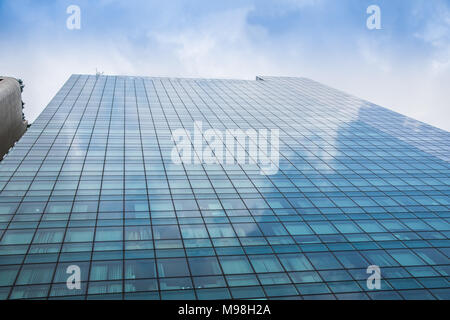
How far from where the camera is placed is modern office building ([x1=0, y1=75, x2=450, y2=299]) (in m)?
Result: 27.4

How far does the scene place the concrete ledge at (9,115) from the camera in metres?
68.4

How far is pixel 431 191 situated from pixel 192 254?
31.4 metres

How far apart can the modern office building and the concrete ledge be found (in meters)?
10.2

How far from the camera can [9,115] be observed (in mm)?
Result: 74125

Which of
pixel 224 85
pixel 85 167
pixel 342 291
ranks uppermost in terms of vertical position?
pixel 224 85

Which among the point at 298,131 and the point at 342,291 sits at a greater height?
the point at 298,131

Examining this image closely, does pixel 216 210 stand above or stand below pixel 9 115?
below

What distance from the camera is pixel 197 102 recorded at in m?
77.7

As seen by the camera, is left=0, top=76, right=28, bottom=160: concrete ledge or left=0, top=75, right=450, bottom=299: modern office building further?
left=0, top=76, right=28, bottom=160: concrete ledge

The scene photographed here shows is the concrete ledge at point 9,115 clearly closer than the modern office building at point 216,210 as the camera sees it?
No

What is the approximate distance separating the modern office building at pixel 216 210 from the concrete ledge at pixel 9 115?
1019 centimetres

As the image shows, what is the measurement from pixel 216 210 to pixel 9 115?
180ft
